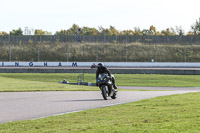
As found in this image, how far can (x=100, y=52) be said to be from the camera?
263 ft

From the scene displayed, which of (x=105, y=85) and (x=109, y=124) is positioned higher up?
(x=105, y=85)

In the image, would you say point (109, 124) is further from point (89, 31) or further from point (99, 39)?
point (89, 31)

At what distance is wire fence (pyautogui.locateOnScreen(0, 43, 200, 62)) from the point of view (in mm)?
76562

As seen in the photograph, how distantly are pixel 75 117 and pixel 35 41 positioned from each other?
72768mm

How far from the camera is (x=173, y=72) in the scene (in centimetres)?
4741

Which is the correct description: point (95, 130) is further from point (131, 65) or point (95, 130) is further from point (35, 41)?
point (35, 41)

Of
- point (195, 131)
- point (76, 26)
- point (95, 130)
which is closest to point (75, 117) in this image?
point (95, 130)

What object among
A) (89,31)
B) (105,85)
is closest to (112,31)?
(89,31)

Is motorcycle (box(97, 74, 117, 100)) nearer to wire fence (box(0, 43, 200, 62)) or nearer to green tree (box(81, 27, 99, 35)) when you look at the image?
wire fence (box(0, 43, 200, 62))

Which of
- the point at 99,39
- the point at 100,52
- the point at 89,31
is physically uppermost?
the point at 89,31

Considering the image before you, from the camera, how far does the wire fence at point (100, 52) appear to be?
76.6 meters

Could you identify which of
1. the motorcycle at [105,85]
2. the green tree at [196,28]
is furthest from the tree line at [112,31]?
the motorcycle at [105,85]

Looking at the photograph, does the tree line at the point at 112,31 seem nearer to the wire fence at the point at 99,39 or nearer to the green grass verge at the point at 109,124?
the wire fence at the point at 99,39

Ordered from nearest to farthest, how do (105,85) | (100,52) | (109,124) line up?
(109,124) < (105,85) < (100,52)
